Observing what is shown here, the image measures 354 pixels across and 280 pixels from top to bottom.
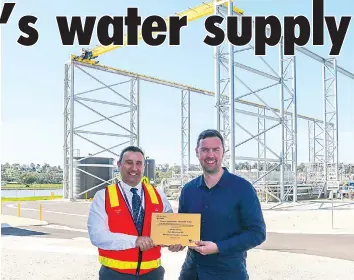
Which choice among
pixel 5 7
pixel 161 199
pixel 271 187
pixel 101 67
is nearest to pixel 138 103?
pixel 101 67

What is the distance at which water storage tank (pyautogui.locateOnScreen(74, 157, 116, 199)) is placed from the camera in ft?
104

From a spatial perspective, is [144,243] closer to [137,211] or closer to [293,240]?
[137,211]

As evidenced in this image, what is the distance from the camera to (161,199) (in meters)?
3.53

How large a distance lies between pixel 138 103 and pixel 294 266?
26.5 metres

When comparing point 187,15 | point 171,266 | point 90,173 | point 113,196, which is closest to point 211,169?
point 113,196

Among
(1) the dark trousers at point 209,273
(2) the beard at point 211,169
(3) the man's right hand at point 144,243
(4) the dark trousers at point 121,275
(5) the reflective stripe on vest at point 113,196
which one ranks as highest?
(2) the beard at point 211,169

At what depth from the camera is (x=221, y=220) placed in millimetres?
3037

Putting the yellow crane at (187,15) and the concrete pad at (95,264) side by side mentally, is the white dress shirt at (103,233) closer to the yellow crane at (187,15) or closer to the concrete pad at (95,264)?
the concrete pad at (95,264)

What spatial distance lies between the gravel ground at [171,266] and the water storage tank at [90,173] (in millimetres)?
22938

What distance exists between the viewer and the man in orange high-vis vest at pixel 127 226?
3.20 m

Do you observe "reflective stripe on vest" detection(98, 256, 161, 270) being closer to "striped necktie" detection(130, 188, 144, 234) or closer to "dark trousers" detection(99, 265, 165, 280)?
"dark trousers" detection(99, 265, 165, 280)

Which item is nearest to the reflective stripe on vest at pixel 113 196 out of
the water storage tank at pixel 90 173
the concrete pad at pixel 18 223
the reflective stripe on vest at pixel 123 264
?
the reflective stripe on vest at pixel 123 264

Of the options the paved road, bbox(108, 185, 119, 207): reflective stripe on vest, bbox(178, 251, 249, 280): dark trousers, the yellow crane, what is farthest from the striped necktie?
the yellow crane

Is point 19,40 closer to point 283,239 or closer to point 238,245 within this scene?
point 238,245
